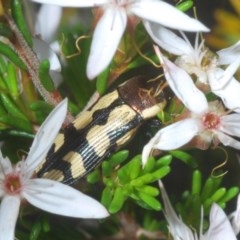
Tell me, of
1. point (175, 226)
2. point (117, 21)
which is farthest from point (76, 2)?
point (175, 226)

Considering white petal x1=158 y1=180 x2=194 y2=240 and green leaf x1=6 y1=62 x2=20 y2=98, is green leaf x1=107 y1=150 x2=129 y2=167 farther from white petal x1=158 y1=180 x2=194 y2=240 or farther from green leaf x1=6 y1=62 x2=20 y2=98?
green leaf x1=6 y1=62 x2=20 y2=98

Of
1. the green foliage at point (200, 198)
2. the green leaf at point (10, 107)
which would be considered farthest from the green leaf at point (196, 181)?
the green leaf at point (10, 107)

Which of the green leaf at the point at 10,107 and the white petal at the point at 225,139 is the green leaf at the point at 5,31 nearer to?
the green leaf at the point at 10,107

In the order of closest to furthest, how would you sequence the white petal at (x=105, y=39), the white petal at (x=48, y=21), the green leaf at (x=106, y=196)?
the white petal at (x=105, y=39) → the green leaf at (x=106, y=196) → the white petal at (x=48, y=21)

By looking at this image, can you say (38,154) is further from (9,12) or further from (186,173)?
(186,173)

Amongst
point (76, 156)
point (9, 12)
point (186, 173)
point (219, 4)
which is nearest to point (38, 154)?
point (76, 156)

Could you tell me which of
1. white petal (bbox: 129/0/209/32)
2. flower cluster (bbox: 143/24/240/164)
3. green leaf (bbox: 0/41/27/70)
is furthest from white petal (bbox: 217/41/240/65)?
green leaf (bbox: 0/41/27/70)
